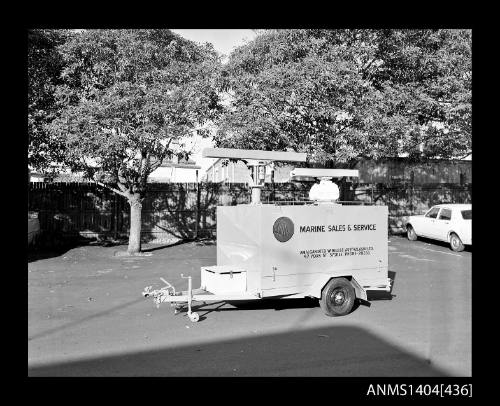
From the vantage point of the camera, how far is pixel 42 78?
14273 mm

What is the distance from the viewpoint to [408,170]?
25.2m

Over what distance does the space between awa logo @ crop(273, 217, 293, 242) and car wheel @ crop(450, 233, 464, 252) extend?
35.0 ft

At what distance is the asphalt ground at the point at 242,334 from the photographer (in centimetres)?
575

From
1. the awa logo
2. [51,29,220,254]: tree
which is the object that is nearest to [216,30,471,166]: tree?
[51,29,220,254]: tree

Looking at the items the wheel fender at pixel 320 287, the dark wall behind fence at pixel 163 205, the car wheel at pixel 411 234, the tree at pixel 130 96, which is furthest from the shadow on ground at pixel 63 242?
the car wheel at pixel 411 234

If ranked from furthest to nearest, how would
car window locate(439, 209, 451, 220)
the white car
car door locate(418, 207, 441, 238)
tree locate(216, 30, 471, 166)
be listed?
car door locate(418, 207, 441, 238) → car window locate(439, 209, 451, 220) → the white car → tree locate(216, 30, 471, 166)

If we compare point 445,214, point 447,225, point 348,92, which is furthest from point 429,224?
point 348,92

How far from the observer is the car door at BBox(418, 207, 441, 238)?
59.5ft

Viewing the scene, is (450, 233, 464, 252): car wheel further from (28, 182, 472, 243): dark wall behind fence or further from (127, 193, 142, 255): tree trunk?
(127, 193, 142, 255): tree trunk

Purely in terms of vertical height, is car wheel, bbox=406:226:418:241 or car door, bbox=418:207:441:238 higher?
car door, bbox=418:207:441:238

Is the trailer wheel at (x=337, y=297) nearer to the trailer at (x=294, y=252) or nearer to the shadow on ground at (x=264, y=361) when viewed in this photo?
the trailer at (x=294, y=252)

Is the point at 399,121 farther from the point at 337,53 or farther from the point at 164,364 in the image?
the point at 164,364

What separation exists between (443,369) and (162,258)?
10399 mm
